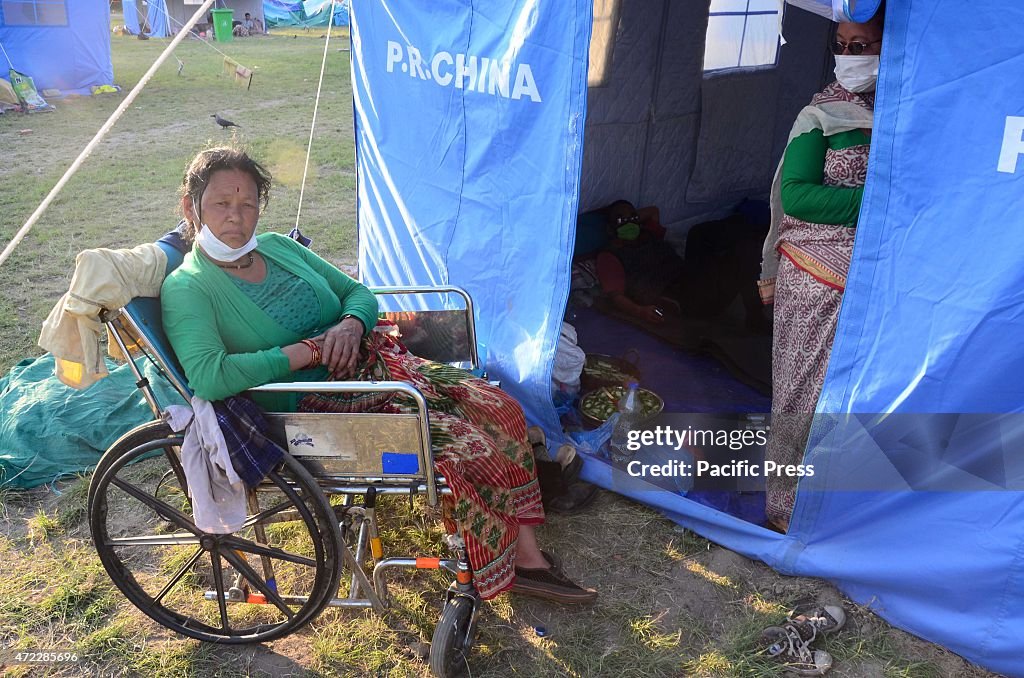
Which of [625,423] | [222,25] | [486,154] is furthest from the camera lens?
[222,25]

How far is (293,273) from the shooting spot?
2.61 metres

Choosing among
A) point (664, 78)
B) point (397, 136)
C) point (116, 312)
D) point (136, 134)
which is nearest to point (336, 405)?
point (116, 312)

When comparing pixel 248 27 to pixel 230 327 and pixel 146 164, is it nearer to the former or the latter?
pixel 146 164

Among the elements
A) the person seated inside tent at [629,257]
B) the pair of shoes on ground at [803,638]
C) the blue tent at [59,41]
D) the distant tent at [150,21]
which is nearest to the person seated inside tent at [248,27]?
the distant tent at [150,21]

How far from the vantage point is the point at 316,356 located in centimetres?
245

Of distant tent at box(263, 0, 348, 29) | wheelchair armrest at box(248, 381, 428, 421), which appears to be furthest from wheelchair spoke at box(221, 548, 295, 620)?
distant tent at box(263, 0, 348, 29)

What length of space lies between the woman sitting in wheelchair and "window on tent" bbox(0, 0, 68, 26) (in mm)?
10540

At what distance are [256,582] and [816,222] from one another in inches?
81.1

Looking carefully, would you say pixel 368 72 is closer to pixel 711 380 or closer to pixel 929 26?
pixel 711 380

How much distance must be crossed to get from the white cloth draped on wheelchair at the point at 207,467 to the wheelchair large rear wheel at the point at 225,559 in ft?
0.21

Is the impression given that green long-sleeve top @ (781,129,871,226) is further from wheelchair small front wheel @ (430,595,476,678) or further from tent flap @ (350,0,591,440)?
wheelchair small front wheel @ (430,595,476,678)

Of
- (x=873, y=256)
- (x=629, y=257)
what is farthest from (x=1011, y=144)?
(x=629, y=257)

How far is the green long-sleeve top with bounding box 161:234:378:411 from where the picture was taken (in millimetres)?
2227

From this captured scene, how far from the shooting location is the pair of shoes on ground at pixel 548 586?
263 centimetres
